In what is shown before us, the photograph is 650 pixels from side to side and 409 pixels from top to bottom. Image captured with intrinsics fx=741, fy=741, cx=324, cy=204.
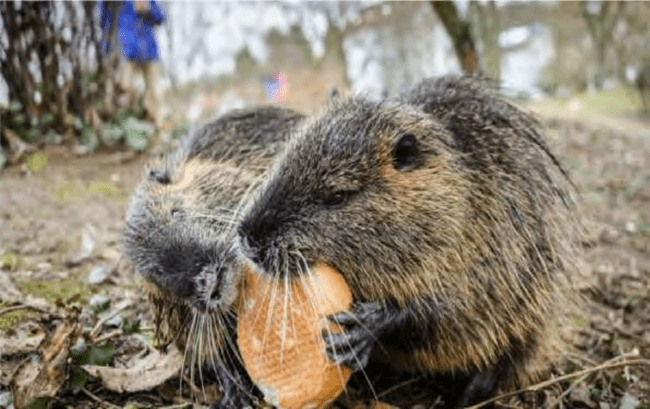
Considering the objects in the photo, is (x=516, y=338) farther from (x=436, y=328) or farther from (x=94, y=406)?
(x=94, y=406)

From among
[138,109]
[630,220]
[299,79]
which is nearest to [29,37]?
[138,109]

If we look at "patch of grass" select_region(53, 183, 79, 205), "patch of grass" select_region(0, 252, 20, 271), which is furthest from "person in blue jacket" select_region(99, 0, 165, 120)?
"patch of grass" select_region(0, 252, 20, 271)

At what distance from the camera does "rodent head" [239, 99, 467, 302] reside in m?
2.29

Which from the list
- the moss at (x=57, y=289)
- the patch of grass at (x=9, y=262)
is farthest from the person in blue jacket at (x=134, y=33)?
the moss at (x=57, y=289)

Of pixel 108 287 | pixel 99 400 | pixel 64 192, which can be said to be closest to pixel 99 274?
pixel 108 287

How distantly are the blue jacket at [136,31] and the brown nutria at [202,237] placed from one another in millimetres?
2920

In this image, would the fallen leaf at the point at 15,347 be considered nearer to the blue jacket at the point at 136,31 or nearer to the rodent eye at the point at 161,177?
the rodent eye at the point at 161,177

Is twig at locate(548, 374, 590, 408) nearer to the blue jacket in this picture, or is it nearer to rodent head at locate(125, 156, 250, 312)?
rodent head at locate(125, 156, 250, 312)

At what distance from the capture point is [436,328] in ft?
8.09

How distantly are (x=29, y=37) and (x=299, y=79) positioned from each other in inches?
583

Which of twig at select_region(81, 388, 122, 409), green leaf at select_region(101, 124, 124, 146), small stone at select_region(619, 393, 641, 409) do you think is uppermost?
green leaf at select_region(101, 124, 124, 146)

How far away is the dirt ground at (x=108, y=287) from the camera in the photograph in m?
2.54

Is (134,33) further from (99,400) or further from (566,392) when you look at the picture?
(566,392)

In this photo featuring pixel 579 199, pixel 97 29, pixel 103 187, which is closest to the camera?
pixel 579 199
